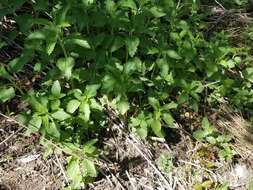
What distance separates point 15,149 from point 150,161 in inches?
30.2

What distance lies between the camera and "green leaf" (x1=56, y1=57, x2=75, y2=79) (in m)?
2.56

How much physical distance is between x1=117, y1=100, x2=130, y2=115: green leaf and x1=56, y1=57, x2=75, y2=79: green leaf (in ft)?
1.11

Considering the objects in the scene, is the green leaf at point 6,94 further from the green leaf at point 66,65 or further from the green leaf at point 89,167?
the green leaf at point 89,167

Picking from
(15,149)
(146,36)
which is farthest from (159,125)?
(15,149)

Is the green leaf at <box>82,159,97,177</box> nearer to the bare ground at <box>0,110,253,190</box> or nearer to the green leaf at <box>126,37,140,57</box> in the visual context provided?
the bare ground at <box>0,110,253,190</box>

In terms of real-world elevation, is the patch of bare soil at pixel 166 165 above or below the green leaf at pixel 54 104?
below

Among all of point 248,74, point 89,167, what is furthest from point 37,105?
point 248,74

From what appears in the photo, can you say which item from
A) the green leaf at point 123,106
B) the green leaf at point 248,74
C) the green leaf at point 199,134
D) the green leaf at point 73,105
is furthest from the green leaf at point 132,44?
the green leaf at point 248,74

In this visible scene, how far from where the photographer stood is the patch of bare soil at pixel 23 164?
2.54 meters

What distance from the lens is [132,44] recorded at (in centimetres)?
265

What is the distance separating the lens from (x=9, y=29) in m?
3.12

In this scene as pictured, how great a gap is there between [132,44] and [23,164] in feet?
2.94

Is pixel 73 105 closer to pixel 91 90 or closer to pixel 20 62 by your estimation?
A: pixel 91 90

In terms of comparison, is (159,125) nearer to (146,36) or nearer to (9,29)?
(146,36)
